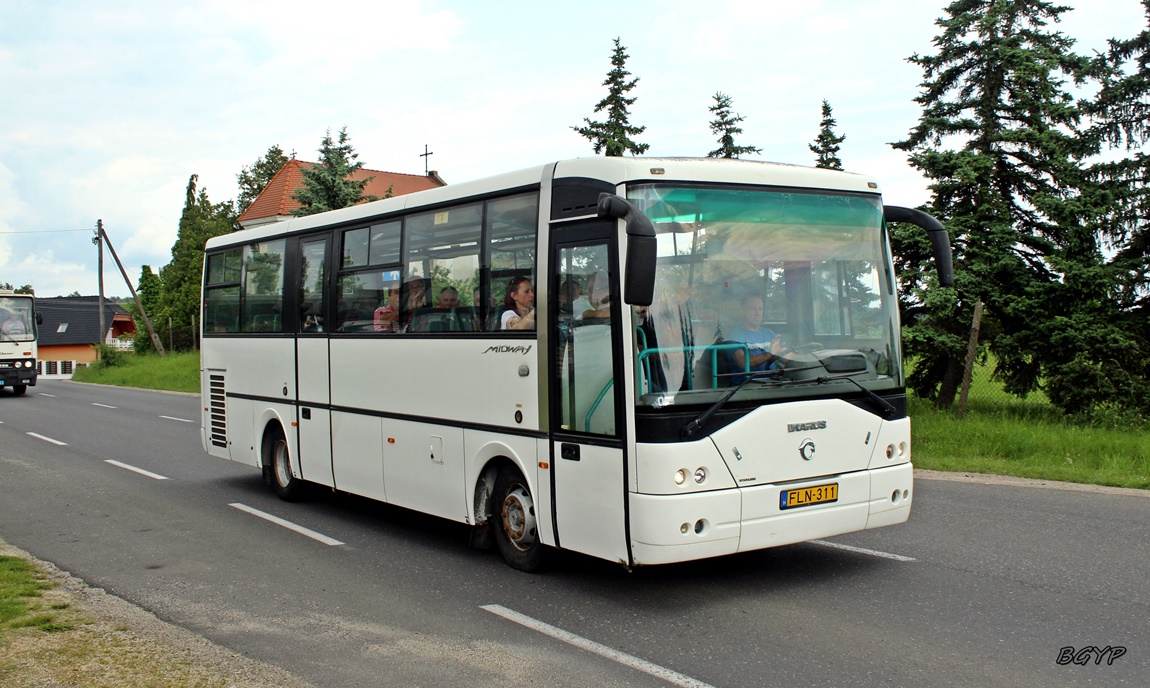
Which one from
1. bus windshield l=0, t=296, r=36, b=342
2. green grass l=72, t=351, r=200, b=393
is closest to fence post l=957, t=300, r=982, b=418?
green grass l=72, t=351, r=200, b=393

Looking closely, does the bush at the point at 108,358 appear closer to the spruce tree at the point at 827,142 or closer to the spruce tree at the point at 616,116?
the spruce tree at the point at 616,116

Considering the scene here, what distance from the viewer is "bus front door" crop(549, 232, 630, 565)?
6.55 meters

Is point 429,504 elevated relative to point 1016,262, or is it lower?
lower

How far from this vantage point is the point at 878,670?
5.25m

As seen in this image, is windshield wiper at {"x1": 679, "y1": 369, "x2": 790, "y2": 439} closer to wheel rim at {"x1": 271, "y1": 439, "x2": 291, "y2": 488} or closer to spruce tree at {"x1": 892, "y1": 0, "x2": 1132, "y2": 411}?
wheel rim at {"x1": 271, "y1": 439, "x2": 291, "y2": 488}

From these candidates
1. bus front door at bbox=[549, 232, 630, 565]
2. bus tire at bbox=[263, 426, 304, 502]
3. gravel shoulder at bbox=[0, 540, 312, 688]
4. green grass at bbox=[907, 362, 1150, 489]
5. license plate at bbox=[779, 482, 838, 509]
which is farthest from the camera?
green grass at bbox=[907, 362, 1150, 489]

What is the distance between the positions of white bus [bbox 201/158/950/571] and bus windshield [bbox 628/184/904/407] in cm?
1

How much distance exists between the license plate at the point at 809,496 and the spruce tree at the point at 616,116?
25.2 metres

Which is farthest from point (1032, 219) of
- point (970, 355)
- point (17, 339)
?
point (17, 339)

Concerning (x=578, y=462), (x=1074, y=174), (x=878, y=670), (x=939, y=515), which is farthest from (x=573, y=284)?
(x=1074, y=174)


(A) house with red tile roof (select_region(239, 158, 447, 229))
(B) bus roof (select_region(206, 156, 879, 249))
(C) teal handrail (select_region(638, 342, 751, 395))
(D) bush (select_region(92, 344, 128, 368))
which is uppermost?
(A) house with red tile roof (select_region(239, 158, 447, 229))

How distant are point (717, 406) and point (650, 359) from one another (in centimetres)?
51

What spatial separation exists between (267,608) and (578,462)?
230cm

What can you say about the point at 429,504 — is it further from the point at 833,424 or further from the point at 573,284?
the point at 833,424
